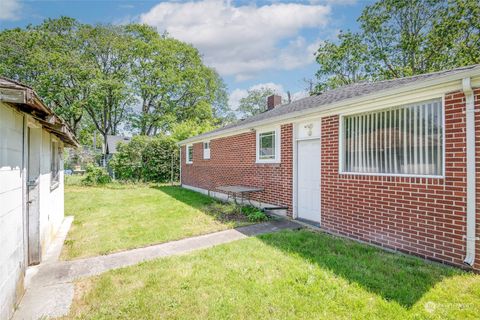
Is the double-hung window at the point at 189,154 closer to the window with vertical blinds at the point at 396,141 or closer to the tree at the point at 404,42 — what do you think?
the window with vertical blinds at the point at 396,141

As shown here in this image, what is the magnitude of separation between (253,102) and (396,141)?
42416 mm

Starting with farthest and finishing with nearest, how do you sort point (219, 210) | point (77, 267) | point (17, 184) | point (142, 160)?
point (142, 160) → point (219, 210) → point (77, 267) → point (17, 184)

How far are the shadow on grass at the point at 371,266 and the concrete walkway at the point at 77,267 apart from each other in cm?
108

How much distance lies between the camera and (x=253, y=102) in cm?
4631

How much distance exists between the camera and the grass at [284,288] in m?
3.08

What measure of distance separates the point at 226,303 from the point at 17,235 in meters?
2.76

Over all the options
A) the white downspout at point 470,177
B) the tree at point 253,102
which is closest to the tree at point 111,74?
the tree at point 253,102

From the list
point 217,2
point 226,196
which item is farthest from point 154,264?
point 217,2

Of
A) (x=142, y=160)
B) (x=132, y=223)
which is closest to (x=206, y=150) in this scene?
(x=132, y=223)

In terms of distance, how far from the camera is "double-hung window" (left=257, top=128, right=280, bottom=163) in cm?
823

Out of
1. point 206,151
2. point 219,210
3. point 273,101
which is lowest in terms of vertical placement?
point 219,210

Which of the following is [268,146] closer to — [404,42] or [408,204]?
[408,204]

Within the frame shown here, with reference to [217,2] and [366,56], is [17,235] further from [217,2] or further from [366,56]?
[366,56]

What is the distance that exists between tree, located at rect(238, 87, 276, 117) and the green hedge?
28.0 meters
